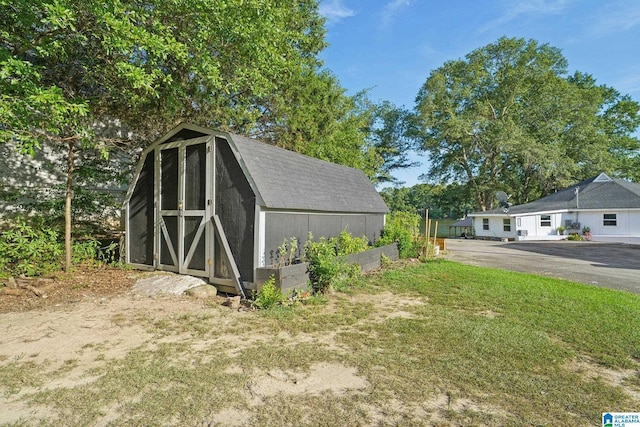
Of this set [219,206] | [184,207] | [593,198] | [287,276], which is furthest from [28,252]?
[593,198]

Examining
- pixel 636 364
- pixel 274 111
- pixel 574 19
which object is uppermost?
pixel 574 19

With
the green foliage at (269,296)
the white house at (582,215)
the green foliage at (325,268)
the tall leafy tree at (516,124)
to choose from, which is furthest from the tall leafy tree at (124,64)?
the tall leafy tree at (516,124)

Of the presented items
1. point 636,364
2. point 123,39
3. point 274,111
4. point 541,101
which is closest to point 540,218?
point 541,101

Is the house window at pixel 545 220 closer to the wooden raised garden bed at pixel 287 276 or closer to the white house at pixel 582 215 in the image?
the white house at pixel 582 215

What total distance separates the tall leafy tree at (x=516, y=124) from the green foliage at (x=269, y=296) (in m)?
27.8

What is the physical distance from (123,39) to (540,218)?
26.9 m

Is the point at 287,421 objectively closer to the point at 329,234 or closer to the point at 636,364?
the point at 636,364

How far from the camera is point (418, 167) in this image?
3575 centimetres

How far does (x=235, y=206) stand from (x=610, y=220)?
27.0 m

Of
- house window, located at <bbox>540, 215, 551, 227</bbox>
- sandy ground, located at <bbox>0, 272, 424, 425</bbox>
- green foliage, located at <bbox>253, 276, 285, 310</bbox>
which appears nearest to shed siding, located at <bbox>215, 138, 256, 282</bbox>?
green foliage, located at <bbox>253, 276, 285, 310</bbox>

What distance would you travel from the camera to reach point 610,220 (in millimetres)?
22312

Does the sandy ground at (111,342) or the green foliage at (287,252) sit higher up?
the green foliage at (287,252)

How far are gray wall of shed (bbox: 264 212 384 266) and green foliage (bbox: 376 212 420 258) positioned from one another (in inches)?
41.1

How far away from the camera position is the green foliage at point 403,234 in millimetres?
11453
